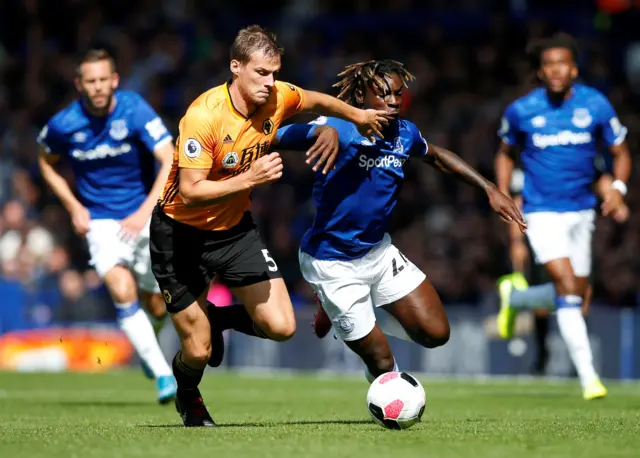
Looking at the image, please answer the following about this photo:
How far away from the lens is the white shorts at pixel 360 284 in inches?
332

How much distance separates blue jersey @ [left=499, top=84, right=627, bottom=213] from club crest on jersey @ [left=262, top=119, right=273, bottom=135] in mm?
3646

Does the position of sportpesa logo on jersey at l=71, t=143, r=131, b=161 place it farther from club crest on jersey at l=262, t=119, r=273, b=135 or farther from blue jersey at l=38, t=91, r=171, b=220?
club crest on jersey at l=262, t=119, r=273, b=135

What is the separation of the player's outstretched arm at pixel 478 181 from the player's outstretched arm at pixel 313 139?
735 mm

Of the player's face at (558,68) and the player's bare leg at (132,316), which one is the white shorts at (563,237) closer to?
the player's face at (558,68)

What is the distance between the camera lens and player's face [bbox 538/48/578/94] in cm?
1041

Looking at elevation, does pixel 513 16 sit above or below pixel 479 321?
above

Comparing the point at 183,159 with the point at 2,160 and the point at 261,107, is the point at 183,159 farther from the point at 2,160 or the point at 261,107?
the point at 2,160

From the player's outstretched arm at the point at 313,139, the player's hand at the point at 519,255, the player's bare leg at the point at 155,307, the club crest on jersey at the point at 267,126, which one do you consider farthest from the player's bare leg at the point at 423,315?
the player's hand at the point at 519,255

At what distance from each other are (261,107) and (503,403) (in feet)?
12.5

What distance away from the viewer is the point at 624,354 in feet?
48.0

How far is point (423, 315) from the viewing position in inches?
333

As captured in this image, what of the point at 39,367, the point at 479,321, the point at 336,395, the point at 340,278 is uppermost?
the point at 340,278

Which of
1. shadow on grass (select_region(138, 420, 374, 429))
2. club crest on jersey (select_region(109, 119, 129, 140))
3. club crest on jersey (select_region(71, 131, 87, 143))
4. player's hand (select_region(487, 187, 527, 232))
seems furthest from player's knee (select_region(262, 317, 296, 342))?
club crest on jersey (select_region(71, 131, 87, 143))

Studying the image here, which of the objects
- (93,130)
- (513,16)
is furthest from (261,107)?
(513,16)
